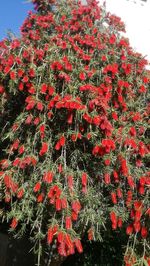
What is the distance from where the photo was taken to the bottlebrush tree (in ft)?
12.5

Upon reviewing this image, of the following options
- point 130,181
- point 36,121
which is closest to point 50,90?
point 36,121

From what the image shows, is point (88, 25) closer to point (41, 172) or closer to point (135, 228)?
point (41, 172)

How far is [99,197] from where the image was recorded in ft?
14.4

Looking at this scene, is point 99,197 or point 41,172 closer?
point 41,172

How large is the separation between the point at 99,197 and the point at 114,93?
1.07m

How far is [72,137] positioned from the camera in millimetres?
3881

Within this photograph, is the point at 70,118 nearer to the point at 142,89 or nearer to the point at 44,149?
the point at 44,149

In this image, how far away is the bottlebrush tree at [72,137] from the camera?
3812 mm

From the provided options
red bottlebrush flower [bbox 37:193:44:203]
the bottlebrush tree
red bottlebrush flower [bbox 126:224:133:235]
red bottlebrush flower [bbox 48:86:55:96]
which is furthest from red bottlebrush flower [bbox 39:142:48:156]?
red bottlebrush flower [bbox 126:224:133:235]

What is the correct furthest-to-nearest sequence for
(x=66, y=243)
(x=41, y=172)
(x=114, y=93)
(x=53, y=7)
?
(x=53, y=7) < (x=114, y=93) < (x=41, y=172) < (x=66, y=243)

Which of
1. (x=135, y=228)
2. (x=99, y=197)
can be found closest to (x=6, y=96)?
(x=99, y=197)

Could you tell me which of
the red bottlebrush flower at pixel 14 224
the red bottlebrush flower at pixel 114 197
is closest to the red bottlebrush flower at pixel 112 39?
the red bottlebrush flower at pixel 114 197

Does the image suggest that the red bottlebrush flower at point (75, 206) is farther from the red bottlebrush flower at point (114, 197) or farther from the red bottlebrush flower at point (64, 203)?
the red bottlebrush flower at point (114, 197)

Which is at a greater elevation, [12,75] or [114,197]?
[12,75]
